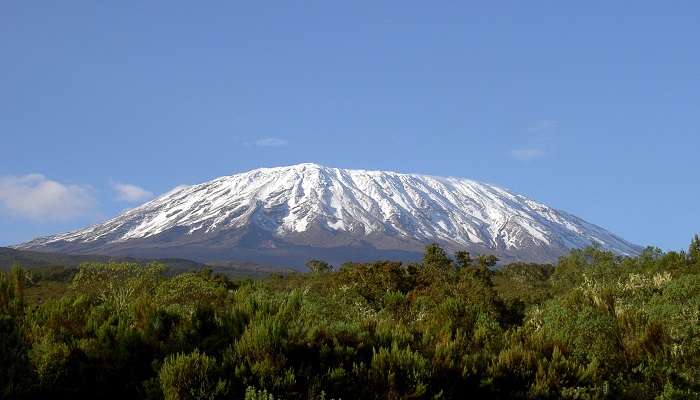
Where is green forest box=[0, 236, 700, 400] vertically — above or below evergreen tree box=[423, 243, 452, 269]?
below

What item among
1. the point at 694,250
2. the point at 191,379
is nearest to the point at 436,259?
the point at 694,250

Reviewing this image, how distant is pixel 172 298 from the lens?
2139cm

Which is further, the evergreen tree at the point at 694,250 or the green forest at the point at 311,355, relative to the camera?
the evergreen tree at the point at 694,250

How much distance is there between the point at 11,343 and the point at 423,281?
3426 cm

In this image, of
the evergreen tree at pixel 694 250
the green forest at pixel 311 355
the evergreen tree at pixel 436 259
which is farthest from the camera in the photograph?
the evergreen tree at pixel 436 259

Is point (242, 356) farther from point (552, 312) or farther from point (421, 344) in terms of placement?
point (552, 312)

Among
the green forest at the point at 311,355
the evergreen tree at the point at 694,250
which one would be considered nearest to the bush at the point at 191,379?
the green forest at the point at 311,355

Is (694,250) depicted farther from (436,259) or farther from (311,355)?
(311,355)

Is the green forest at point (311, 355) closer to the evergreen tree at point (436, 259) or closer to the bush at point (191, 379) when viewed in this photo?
the bush at point (191, 379)

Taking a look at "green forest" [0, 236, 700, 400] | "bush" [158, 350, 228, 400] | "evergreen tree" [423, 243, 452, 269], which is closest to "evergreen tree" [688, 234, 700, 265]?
"evergreen tree" [423, 243, 452, 269]

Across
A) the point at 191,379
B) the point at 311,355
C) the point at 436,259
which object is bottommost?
the point at 191,379

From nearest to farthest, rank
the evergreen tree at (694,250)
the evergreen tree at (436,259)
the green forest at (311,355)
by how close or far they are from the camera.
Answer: the green forest at (311,355) → the evergreen tree at (694,250) → the evergreen tree at (436,259)

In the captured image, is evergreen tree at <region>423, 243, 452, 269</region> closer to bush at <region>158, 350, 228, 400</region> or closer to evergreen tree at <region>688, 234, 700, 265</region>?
evergreen tree at <region>688, 234, 700, 265</region>

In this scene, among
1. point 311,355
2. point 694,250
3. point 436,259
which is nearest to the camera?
Answer: point 311,355
